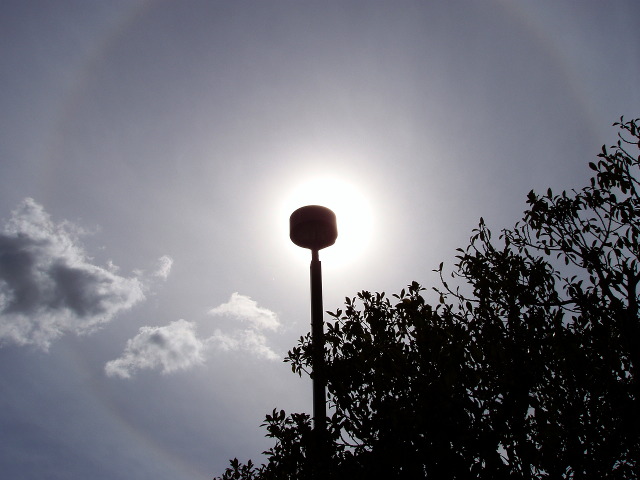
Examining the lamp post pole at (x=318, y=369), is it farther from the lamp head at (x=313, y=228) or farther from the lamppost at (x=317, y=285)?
the lamp head at (x=313, y=228)

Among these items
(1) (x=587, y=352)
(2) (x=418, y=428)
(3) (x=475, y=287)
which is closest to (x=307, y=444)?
(2) (x=418, y=428)

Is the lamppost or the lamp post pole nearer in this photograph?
the lamppost

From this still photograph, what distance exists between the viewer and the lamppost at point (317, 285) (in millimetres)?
7329

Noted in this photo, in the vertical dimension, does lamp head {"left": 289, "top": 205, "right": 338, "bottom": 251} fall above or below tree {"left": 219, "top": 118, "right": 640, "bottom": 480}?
above

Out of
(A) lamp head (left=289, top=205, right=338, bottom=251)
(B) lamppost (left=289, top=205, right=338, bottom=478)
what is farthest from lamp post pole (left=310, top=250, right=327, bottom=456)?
(A) lamp head (left=289, top=205, right=338, bottom=251)

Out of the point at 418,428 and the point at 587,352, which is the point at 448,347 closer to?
the point at 418,428

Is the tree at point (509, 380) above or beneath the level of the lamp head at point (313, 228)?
beneath

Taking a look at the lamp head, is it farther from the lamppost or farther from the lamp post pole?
the lamp post pole

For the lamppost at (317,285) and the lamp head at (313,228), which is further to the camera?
the lamp head at (313,228)

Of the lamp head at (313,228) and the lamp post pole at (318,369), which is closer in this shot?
the lamp post pole at (318,369)

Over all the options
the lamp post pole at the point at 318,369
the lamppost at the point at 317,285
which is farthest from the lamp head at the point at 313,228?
the lamp post pole at the point at 318,369

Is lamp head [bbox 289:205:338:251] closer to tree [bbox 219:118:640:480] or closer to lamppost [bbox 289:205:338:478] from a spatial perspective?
lamppost [bbox 289:205:338:478]

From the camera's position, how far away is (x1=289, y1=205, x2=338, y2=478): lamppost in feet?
24.0

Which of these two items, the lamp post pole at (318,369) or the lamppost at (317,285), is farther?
the lamp post pole at (318,369)
